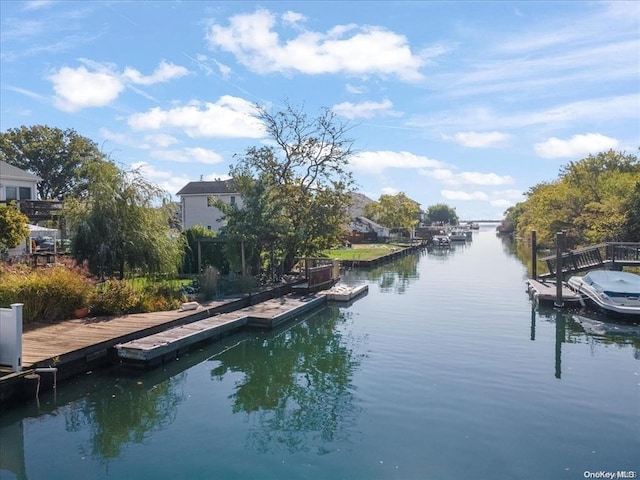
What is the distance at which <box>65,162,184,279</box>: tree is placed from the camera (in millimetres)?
17938

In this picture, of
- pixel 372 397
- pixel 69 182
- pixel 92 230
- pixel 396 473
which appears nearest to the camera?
pixel 396 473

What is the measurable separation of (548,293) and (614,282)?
323 centimetres

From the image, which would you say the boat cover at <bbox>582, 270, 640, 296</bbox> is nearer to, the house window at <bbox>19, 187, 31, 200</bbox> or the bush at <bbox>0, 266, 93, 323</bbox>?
the bush at <bbox>0, 266, 93, 323</bbox>

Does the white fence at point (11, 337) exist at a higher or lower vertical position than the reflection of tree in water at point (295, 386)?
higher

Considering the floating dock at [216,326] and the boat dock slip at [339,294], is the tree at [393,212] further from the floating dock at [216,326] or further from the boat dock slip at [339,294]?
the floating dock at [216,326]

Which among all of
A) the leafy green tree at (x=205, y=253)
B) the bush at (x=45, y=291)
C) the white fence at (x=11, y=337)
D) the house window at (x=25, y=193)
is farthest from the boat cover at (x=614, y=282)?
the house window at (x=25, y=193)

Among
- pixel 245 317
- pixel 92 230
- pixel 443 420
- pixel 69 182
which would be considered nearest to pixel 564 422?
pixel 443 420

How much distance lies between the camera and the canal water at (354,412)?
8172 mm

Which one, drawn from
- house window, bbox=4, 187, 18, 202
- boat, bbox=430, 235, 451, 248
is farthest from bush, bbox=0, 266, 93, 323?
boat, bbox=430, 235, 451, 248

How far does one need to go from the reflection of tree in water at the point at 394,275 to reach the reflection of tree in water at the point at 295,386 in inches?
511

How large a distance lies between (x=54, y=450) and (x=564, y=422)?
9.33 m

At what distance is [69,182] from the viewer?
54.0m

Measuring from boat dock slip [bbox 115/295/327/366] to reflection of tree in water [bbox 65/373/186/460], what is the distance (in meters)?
0.83

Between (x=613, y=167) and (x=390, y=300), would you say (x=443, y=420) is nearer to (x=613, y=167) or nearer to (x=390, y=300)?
(x=390, y=300)
